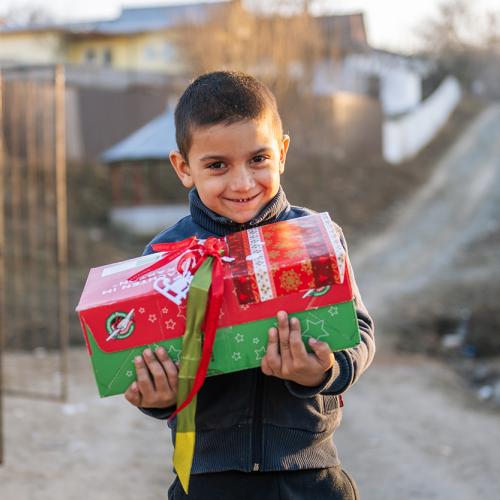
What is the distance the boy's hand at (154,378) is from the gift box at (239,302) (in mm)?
22

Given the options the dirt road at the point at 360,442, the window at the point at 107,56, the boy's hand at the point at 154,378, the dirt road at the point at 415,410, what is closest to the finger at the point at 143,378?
the boy's hand at the point at 154,378

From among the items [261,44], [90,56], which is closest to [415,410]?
[261,44]

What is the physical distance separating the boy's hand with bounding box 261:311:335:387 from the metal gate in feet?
11.7

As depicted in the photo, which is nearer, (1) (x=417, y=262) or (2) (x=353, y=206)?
(1) (x=417, y=262)

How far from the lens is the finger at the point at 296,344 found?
1615 mm

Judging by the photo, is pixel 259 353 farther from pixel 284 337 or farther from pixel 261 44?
pixel 261 44

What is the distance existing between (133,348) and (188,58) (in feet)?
61.6

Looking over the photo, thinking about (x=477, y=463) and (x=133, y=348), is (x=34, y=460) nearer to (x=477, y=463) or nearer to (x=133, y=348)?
(x=477, y=463)

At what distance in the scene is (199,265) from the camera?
171 centimetres

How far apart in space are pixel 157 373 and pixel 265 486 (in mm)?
396

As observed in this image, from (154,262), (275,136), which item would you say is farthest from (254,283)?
(275,136)

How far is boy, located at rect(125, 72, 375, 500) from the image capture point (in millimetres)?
1762

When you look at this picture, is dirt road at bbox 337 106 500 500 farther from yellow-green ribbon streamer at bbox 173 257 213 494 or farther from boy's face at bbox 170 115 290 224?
boy's face at bbox 170 115 290 224

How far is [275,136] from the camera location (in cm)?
183
